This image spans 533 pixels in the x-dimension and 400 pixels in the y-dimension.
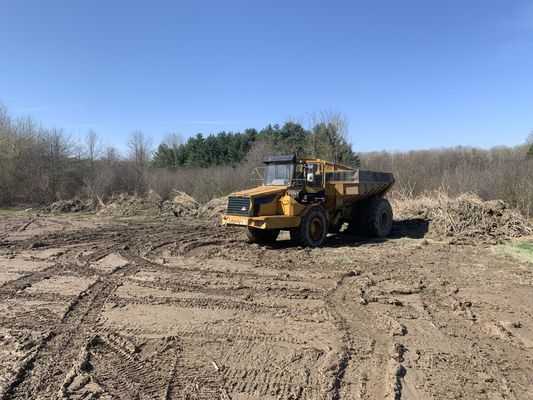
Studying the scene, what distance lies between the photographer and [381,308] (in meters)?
6.21

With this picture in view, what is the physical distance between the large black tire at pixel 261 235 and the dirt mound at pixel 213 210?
6.52m

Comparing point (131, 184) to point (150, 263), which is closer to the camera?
point (150, 263)

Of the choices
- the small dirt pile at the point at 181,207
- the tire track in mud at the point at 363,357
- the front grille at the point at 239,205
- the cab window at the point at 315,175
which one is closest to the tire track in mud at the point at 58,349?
the tire track in mud at the point at 363,357

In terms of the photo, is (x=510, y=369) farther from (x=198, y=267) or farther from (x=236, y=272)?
(x=198, y=267)

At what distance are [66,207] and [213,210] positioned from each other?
9157mm

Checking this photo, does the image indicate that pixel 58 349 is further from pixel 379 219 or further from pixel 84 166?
pixel 84 166

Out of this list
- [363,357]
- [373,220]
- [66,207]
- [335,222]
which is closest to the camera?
[363,357]

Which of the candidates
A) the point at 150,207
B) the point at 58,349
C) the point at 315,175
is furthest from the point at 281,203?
the point at 150,207

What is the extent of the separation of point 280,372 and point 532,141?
123 ft

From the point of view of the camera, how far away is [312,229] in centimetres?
1162

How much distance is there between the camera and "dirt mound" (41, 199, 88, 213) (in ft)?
76.9

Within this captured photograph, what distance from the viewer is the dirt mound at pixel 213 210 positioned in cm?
1919

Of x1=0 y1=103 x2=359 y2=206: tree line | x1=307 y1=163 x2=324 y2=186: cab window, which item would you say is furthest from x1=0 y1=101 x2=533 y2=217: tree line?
x1=307 y1=163 x2=324 y2=186: cab window

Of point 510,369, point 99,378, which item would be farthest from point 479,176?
point 99,378
